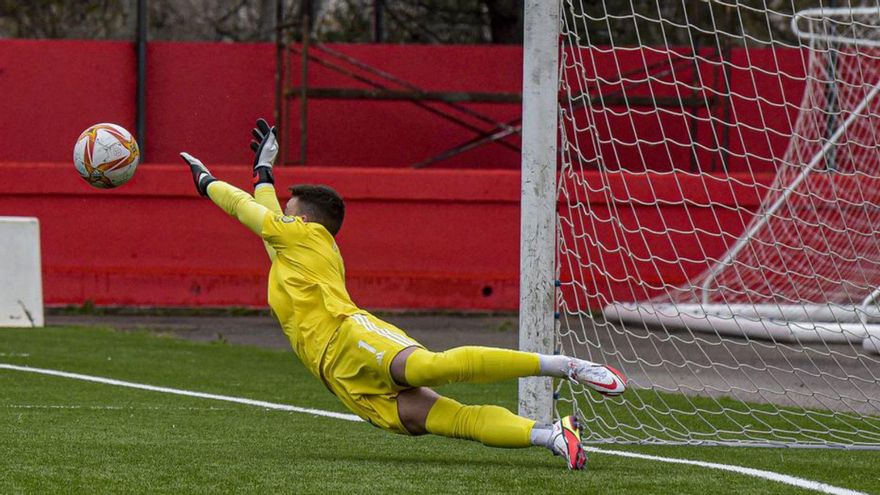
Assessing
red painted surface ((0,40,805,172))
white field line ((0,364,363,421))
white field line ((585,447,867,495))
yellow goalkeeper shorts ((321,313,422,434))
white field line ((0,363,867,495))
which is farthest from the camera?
red painted surface ((0,40,805,172))

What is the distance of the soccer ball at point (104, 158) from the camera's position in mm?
7523

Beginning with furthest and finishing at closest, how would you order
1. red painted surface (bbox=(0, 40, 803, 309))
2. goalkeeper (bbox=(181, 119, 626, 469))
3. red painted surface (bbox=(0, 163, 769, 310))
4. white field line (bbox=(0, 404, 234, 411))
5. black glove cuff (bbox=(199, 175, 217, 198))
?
red painted surface (bbox=(0, 163, 769, 310)) < red painted surface (bbox=(0, 40, 803, 309)) < white field line (bbox=(0, 404, 234, 411)) < black glove cuff (bbox=(199, 175, 217, 198)) < goalkeeper (bbox=(181, 119, 626, 469))

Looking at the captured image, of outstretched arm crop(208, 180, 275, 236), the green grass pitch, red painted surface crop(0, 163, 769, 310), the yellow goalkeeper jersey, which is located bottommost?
red painted surface crop(0, 163, 769, 310)

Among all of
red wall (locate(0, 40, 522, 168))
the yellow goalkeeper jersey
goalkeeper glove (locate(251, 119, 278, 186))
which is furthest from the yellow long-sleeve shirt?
red wall (locate(0, 40, 522, 168))

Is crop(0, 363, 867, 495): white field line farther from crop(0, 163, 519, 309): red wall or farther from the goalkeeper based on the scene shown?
crop(0, 163, 519, 309): red wall

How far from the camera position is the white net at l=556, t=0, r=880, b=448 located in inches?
355

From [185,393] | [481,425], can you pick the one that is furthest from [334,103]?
[481,425]

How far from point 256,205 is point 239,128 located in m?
11.0

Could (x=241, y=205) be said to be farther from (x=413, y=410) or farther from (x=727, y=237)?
(x=727, y=237)

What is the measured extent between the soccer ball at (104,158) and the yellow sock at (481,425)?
2213 millimetres

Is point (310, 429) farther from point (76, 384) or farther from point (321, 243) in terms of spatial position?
point (76, 384)

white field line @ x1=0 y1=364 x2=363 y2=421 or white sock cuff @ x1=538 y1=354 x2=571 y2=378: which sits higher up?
white sock cuff @ x1=538 y1=354 x2=571 y2=378

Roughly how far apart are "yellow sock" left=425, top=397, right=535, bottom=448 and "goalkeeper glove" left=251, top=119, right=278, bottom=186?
1.54 metres

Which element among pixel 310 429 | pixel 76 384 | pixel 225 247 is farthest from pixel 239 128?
pixel 310 429
